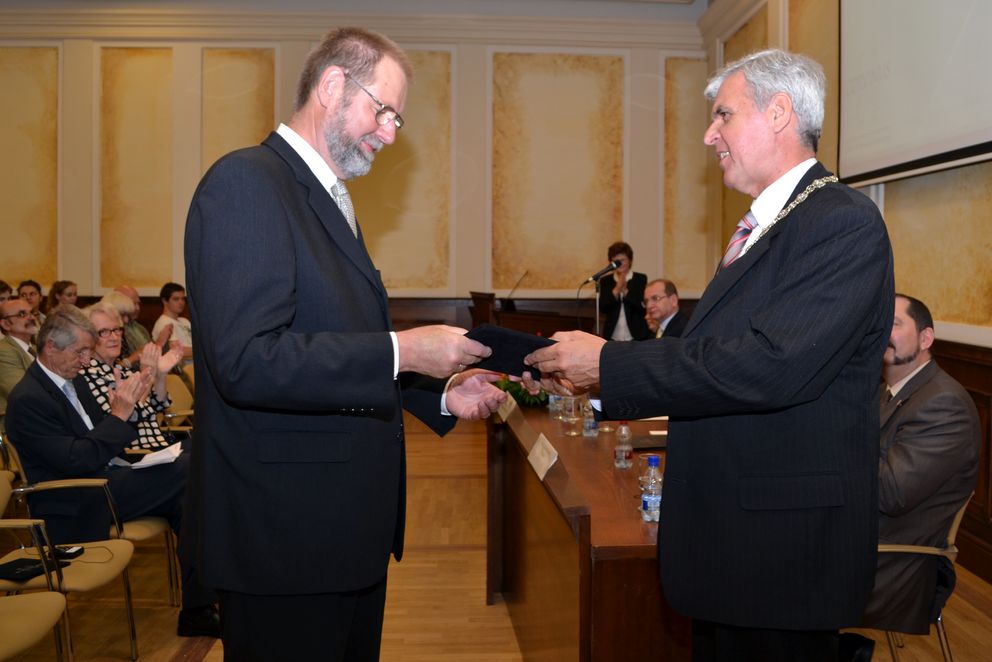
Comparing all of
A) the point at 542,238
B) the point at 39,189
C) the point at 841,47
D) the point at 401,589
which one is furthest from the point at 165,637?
the point at 39,189

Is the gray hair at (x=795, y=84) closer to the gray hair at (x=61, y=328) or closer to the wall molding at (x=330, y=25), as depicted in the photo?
the gray hair at (x=61, y=328)

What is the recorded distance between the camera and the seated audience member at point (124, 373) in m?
4.21

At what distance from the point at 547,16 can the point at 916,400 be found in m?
8.70

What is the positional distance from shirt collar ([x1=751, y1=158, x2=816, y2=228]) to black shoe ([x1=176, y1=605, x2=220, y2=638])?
9.57 ft

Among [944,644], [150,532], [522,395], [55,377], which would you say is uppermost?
[55,377]

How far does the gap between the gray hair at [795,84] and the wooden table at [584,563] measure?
1049mm

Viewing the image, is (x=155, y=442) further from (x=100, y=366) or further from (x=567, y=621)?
(x=567, y=621)

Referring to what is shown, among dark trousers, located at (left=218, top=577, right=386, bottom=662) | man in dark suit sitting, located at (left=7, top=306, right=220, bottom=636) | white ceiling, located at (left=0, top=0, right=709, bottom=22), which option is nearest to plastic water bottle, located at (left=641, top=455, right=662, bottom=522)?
dark trousers, located at (left=218, top=577, right=386, bottom=662)

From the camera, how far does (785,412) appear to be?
1.64m

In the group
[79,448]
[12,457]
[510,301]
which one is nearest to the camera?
[79,448]

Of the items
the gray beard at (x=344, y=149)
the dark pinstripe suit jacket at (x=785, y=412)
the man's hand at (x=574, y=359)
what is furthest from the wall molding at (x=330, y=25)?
the dark pinstripe suit jacket at (x=785, y=412)

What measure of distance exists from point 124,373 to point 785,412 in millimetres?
3912

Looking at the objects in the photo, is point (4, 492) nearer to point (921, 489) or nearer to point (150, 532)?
point (150, 532)

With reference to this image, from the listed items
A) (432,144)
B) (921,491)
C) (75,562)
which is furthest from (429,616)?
(432,144)
